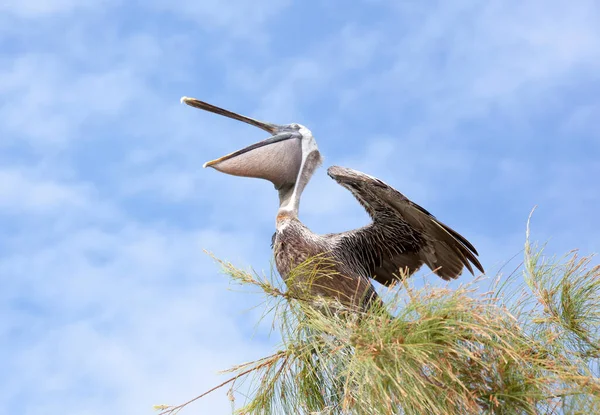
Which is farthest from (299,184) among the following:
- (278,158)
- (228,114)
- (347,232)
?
(228,114)

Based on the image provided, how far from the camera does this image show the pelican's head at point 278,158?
5.59m

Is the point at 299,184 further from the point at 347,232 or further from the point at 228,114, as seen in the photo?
the point at 228,114

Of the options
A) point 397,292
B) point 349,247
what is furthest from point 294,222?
point 397,292

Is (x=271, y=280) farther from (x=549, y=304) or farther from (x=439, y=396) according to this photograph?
(x=549, y=304)

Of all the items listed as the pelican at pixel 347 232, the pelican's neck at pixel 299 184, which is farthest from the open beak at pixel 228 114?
the pelican's neck at pixel 299 184

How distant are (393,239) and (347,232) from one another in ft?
1.13

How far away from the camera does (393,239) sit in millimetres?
5906

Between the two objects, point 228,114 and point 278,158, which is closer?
point 278,158

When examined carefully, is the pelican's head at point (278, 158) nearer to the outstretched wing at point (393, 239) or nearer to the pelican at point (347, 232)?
the pelican at point (347, 232)

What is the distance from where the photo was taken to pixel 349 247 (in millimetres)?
5781

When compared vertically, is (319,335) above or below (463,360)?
above

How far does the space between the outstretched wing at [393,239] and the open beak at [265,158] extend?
49cm

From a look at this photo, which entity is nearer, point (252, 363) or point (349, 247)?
point (252, 363)

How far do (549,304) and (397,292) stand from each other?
117 centimetres
